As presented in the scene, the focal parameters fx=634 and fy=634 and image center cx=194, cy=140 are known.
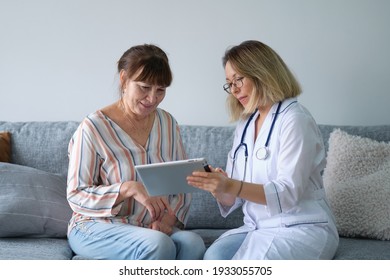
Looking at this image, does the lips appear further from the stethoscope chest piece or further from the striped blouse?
the striped blouse

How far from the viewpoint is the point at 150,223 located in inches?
88.0

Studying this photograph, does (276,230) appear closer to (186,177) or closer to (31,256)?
(186,177)

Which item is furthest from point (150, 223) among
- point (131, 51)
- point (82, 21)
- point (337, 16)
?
point (337, 16)

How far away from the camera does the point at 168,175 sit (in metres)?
2.00

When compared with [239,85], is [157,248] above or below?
below

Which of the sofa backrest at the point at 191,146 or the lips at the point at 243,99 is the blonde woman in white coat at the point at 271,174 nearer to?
the lips at the point at 243,99

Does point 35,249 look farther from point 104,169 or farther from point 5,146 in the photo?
point 5,146

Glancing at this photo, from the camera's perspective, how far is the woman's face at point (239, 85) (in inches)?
86.7

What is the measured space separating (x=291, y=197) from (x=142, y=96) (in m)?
0.62

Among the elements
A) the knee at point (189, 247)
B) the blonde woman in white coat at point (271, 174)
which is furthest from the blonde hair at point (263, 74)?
the knee at point (189, 247)

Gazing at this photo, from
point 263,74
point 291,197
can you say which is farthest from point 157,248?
point 263,74

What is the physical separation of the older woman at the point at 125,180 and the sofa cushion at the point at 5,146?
20.3 inches

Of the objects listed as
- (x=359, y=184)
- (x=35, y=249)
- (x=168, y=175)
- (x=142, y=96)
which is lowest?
(x=35, y=249)

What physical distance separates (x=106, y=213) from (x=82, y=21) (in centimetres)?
112
